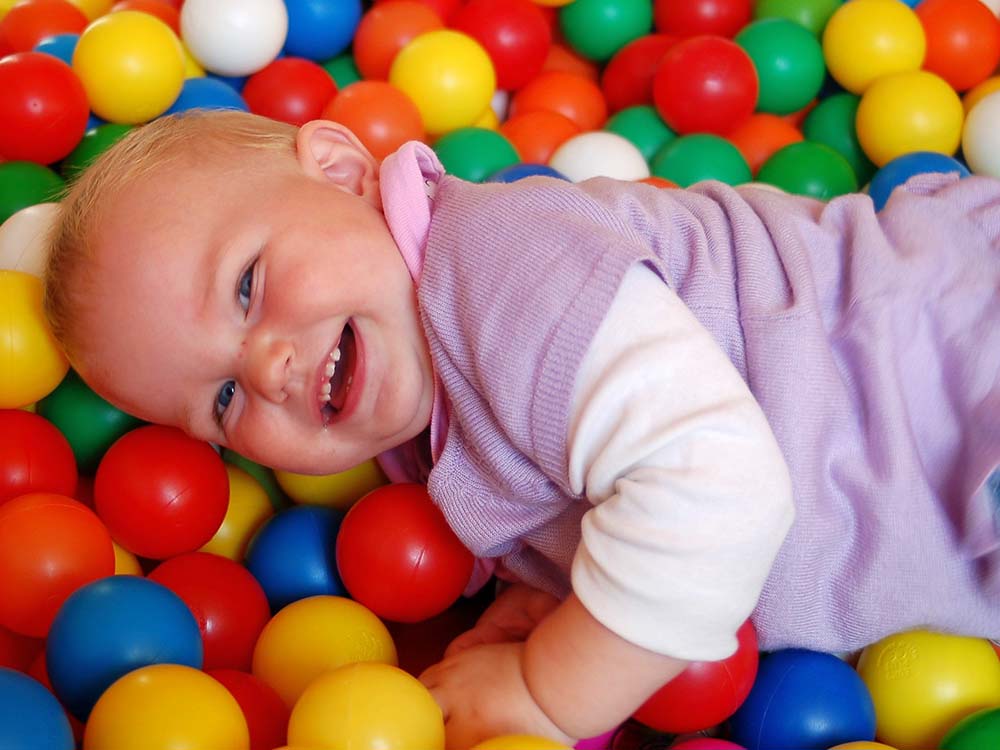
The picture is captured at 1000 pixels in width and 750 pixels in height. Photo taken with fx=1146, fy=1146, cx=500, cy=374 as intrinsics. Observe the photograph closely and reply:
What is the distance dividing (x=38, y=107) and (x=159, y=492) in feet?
2.29

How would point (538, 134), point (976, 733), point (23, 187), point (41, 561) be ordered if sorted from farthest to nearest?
point (538, 134)
point (23, 187)
point (41, 561)
point (976, 733)

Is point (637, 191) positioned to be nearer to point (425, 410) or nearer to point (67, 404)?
point (425, 410)

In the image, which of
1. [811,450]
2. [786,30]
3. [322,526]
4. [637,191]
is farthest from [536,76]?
[811,450]

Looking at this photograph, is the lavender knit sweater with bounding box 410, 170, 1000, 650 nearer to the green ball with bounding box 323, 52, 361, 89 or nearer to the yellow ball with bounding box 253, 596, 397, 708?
the yellow ball with bounding box 253, 596, 397, 708

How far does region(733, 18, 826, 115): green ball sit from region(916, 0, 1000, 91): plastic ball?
0.20 metres

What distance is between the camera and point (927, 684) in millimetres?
1138

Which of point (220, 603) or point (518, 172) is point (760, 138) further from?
point (220, 603)

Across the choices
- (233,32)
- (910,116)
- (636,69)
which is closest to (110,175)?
(233,32)

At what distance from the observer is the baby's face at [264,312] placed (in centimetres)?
108

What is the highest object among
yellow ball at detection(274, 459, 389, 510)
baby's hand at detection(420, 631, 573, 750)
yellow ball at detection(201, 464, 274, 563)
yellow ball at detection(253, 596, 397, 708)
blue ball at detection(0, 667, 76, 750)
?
blue ball at detection(0, 667, 76, 750)

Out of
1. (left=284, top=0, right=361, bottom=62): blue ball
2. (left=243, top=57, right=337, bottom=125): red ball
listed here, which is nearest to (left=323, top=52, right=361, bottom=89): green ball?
(left=284, top=0, right=361, bottom=62): blue ball

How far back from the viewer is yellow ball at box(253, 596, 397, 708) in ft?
3.76

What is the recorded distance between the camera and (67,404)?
140 centimetres

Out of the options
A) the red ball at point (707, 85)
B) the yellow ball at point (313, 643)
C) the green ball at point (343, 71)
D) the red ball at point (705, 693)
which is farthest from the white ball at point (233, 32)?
the red ball at point (705, 693)
